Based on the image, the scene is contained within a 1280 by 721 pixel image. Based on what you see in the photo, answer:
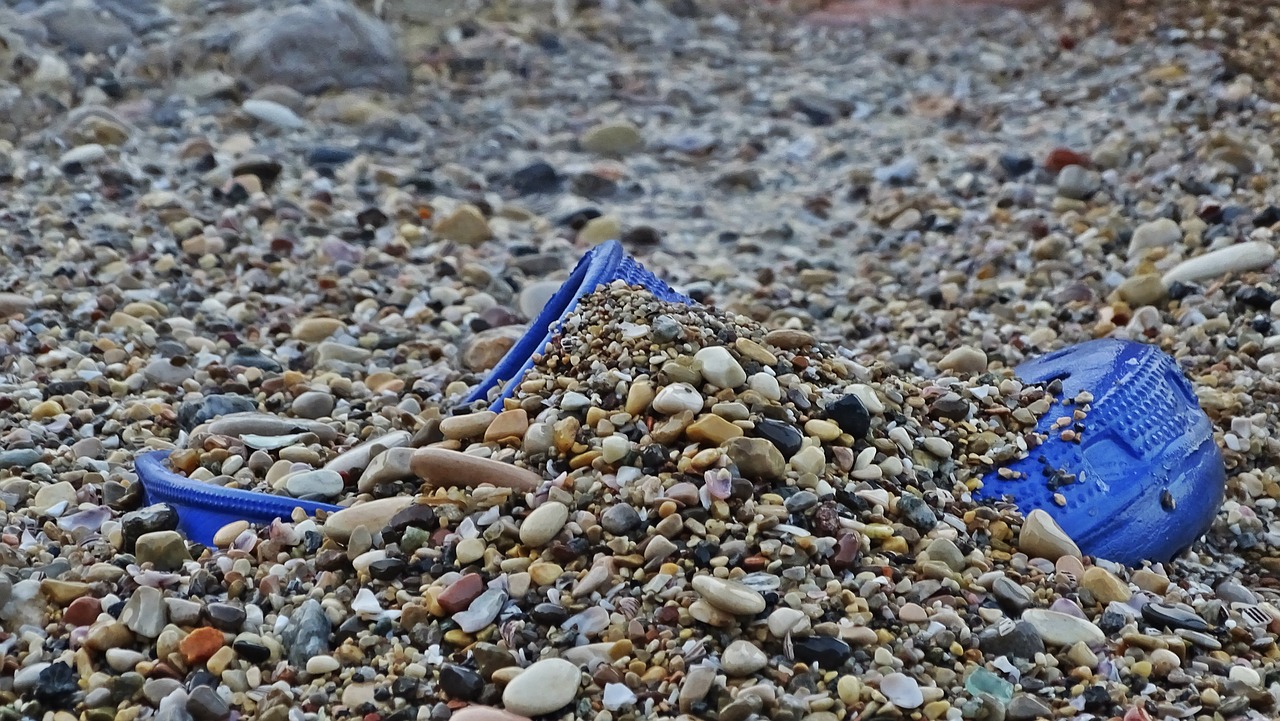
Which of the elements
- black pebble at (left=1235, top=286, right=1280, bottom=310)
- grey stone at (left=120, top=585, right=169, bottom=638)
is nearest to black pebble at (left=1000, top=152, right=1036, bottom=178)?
black pebble at (left=1235, top=286, right=1280, bottom=310)

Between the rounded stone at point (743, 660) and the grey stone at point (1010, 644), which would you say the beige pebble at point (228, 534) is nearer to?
the rounded stone at point (743, 660)

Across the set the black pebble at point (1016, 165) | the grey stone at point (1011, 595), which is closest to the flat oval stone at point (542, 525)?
the grey stone at point (1011, 595)

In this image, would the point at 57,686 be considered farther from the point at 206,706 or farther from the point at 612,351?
the point at 612,351

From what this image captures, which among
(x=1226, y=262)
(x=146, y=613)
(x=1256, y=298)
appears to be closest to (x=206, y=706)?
(x=146, y=613)

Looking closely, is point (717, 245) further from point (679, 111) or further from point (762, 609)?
point (762, 609)

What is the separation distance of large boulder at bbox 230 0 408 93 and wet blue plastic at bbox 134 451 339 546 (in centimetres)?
391

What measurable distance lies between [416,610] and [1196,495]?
Answer: 4.99ft

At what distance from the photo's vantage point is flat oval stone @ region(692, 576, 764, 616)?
1836mm

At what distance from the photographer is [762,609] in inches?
72.9

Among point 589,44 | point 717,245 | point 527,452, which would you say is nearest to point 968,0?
point 589,44

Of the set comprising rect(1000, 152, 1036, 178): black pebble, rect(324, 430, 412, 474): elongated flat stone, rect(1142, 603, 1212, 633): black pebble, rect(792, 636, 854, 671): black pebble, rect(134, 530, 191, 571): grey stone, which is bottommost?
rect(1000, 152, 1036, 178): black pebble

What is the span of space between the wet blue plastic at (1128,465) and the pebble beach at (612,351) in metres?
0.05

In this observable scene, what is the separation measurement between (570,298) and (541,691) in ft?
3.65

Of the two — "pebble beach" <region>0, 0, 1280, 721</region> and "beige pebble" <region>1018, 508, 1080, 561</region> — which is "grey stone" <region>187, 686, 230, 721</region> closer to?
"pebble beach" <region>0, 0, 1280, 721</region>
